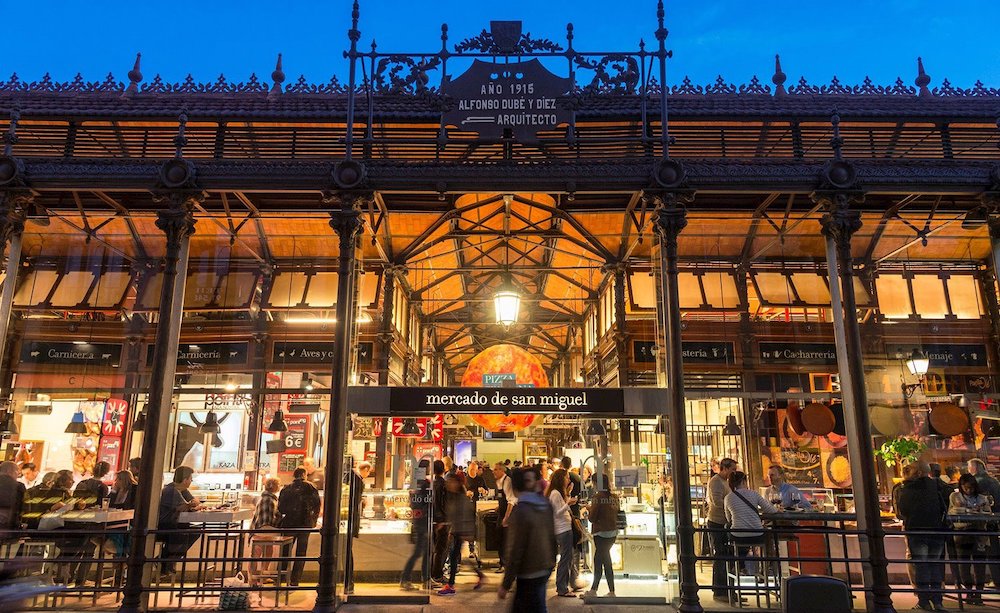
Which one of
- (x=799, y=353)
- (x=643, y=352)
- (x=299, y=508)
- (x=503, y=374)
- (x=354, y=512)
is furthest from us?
(x=643, y=352)

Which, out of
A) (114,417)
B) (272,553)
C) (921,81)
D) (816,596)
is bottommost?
(272,553)

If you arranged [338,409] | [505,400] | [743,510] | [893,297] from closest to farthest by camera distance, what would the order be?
1. [338,409]
2. [743,510]
3. [505,400]
4. [893,297]

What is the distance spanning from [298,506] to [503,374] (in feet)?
13.0

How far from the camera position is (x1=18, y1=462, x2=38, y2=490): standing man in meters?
12.3

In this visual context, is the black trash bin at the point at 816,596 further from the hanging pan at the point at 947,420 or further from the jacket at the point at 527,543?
the hanging pan at the point at 947,420

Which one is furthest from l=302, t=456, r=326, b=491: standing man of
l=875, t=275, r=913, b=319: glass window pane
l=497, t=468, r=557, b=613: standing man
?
l=875, t=275, r=913, b=319: glass window pane

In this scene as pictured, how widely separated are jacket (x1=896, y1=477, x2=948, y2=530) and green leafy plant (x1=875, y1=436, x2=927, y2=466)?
2.42 meters

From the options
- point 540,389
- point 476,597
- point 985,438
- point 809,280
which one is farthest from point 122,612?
point 985,438

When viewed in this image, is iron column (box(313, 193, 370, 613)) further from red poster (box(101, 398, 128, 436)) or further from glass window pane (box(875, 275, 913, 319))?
glass window pane (box(875, 275, 913, 319))

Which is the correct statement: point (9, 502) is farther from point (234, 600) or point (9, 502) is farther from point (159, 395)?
point (234, 600)

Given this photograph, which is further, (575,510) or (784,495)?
(575,510)

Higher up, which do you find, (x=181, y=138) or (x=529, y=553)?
(x=181, y=138)

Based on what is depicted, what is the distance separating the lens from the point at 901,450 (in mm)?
12125

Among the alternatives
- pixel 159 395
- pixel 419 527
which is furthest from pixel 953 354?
pixel 159 395
